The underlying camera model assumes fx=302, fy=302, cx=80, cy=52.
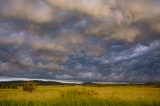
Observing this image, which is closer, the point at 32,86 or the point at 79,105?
the point at 79,105

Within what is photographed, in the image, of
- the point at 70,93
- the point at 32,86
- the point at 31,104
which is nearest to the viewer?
the point at 31,104

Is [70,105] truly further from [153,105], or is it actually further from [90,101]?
[153,105]

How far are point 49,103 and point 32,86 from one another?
68.0 metres

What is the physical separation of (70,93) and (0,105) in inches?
236

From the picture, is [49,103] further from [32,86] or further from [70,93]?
[32,86]

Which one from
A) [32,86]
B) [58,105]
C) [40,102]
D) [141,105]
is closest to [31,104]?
[40,102]

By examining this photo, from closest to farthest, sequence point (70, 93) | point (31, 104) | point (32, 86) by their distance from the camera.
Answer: point (31, 104) < point (70, 93) < point (32, 86)

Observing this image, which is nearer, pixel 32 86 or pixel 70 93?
pixel 70 93

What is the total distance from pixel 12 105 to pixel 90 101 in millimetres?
4341

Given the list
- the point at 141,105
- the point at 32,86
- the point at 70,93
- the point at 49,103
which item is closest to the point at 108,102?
the point at 141,105

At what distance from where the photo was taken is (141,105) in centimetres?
1694

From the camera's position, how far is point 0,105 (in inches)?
663

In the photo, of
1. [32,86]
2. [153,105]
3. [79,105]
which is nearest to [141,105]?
[153,105]

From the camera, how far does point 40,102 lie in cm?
1658
